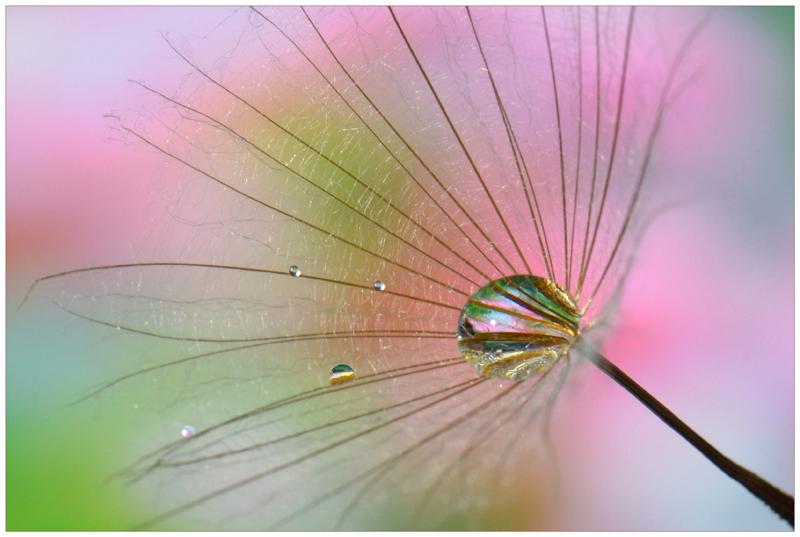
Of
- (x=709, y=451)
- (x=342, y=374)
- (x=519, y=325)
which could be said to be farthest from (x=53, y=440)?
(x=709, y=451)

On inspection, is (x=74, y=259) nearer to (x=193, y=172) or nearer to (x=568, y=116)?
(x=193, y=172)

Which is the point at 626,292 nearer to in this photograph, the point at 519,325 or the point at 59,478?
the point at 519,325

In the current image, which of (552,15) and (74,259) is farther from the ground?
(552,15)

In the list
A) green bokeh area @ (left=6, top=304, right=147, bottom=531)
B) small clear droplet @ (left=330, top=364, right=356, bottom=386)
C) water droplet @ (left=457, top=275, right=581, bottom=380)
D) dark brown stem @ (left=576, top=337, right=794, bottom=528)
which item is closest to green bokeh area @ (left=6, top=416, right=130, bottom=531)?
green bokeh area @ (left=6, top=304, right=147, bottom=531)

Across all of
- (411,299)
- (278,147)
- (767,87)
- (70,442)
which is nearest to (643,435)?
(411,299)

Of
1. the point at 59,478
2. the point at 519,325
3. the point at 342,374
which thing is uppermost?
the point at 519,325

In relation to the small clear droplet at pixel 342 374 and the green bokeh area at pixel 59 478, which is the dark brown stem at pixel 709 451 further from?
the green bokeh area at pixel 59 478
